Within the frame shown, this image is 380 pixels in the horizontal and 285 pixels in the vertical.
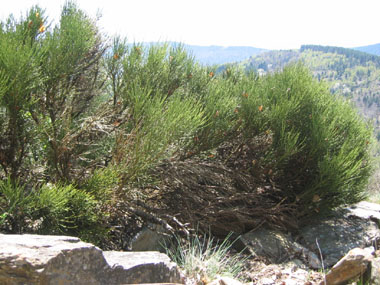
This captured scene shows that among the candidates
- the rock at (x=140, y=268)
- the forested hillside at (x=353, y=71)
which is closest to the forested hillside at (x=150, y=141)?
the rock at (x=140, y=268)

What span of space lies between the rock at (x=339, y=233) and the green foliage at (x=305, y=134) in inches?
11.9

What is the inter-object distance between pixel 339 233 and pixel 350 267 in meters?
3.02

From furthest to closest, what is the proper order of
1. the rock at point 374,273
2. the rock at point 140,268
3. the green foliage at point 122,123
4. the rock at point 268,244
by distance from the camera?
the rock at point 268,244
the green foliage at point 122,123
the rock at point 374,273
the rock at point 140,268

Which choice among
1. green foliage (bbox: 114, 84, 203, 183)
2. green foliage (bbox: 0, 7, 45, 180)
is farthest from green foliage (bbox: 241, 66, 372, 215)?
green foliage (bbox: 0, 7, 45, 180)

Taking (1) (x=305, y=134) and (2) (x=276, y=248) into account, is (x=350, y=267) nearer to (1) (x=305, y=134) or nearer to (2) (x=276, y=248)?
(2) (x=276, y=248)

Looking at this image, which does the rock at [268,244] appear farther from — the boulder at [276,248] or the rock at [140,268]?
the rock at [140,268]

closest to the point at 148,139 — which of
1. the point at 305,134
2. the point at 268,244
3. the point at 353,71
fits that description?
the point at 268,244

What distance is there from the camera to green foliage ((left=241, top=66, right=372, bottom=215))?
498cm

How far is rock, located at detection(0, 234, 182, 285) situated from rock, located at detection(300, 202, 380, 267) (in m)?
3.27

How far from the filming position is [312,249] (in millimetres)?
5219

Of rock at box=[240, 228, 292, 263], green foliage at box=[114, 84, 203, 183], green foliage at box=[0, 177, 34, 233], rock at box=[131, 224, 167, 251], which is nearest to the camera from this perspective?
green foliage at box=[0, 177, 34, 233]

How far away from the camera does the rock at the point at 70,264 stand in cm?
187

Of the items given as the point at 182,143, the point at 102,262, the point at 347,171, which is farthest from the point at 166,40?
the point at 102,262

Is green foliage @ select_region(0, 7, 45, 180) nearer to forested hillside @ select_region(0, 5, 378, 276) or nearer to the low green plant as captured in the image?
forested hillside @ select_region(0, 5, 378, 276)
